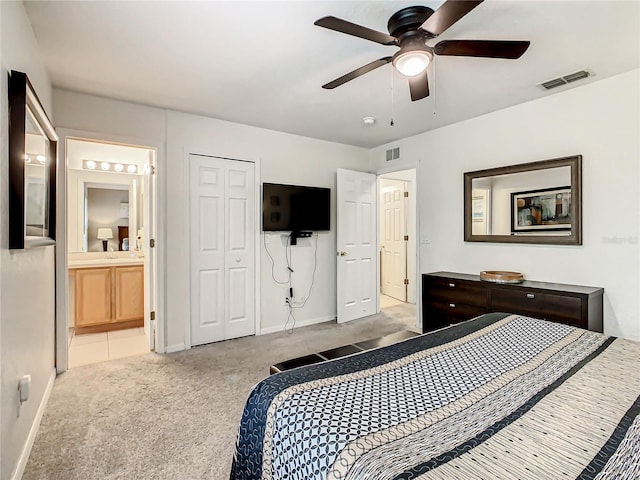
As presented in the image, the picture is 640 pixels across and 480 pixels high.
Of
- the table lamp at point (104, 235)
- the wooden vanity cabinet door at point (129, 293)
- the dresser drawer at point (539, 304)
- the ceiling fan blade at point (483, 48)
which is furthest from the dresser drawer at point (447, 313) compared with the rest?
the table lamp at point (104, 235)

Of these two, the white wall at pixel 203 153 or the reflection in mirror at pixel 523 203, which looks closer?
the reflection in mirror at pixel 523 203

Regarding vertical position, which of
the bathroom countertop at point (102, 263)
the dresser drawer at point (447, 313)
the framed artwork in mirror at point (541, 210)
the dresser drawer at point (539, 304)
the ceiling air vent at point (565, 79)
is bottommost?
the dresser drawer at point (447, 313)

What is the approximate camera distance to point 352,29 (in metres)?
1.62

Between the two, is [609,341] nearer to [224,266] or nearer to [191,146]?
[224,266]

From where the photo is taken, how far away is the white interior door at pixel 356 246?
4.44 meters

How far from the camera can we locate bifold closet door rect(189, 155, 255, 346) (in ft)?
11.7

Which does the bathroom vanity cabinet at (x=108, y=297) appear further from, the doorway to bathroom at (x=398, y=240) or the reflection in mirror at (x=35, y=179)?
the doorway to bathroom at (x=398, y=240)

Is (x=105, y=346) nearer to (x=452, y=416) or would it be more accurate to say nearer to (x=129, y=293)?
(x=129, y=293)

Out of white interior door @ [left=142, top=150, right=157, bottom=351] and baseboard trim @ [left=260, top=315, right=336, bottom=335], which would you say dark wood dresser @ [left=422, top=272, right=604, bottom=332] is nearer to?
baseboard trim @ [left=260, top=315, right=336, bottom=335]

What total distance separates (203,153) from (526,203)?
10.9ft

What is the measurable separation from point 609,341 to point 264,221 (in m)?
3.16

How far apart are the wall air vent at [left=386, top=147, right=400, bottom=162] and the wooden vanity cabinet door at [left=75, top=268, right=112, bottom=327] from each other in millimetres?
3917

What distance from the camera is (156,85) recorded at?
9.19 feet

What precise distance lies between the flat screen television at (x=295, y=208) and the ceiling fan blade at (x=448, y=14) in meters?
2.61
